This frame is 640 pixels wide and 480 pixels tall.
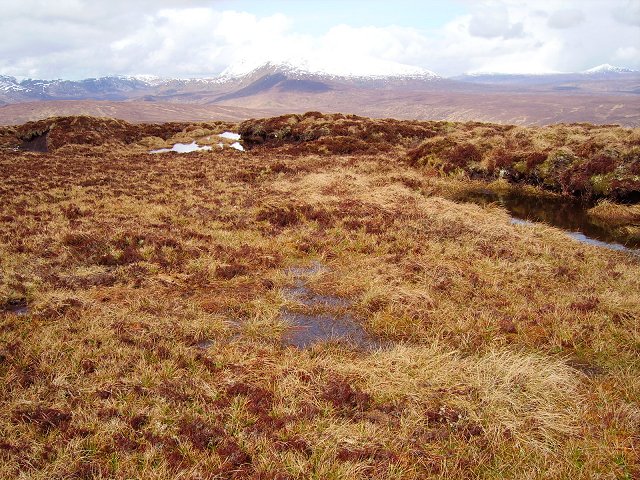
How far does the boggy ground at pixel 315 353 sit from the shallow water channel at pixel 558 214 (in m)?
1.65

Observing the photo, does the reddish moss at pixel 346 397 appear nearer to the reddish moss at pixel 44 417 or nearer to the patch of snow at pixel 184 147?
the reddish moss at pixel 44 417

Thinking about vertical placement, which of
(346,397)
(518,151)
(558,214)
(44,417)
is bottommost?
(346,397)

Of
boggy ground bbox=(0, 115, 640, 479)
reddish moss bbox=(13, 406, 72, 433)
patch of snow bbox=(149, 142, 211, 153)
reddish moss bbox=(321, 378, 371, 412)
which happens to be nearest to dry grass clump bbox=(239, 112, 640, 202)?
boggy ground bbox=(0, 115, 640, 479)

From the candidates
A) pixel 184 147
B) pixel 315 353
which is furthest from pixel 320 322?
pixel 184 147

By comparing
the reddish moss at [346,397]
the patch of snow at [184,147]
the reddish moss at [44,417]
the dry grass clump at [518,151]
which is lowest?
the reddish moss at [346,397]

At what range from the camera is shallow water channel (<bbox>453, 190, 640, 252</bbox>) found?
14.1 m

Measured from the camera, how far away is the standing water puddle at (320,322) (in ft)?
25.4

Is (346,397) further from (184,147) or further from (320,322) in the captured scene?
(184,147)

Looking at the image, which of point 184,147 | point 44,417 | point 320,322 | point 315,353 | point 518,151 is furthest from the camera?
point 184,147

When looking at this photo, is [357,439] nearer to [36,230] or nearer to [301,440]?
[301,440]

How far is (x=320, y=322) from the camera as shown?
27.9ft

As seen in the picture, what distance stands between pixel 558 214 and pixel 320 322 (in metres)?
14.5

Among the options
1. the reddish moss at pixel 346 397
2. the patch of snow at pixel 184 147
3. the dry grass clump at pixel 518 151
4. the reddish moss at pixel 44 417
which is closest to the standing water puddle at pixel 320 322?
the reddish moss at pixel 346 397

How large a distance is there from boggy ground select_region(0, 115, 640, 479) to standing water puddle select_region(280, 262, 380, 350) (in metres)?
0.18
